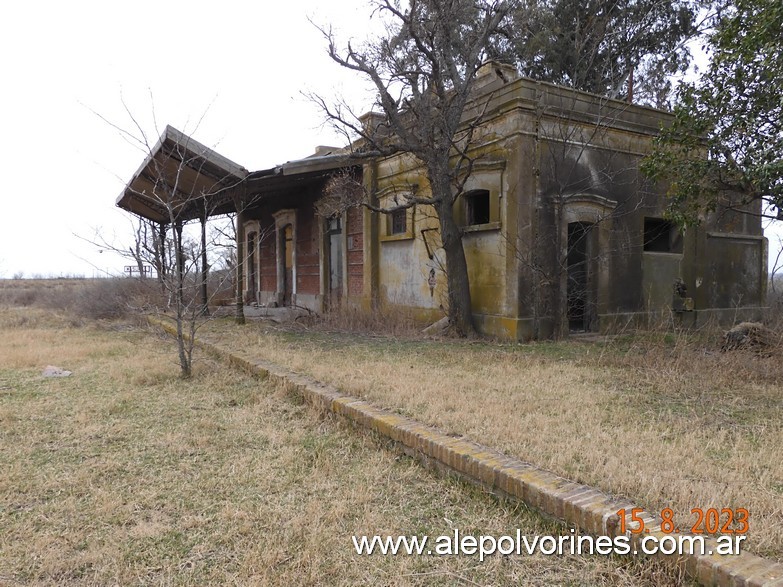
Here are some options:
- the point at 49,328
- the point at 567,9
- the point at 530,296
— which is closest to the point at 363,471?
the point at 530,296

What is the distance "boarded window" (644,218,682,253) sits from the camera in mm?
11531

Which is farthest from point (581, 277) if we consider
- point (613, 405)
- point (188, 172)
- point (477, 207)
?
point (188, 172)

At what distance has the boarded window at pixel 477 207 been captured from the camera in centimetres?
1061

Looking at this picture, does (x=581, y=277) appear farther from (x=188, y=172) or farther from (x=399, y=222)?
(x=188, y=172)

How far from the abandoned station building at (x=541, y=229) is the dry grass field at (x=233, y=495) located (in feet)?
11.0

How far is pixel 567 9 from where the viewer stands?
17.5 metres

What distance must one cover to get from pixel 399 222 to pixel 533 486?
10.4 meters

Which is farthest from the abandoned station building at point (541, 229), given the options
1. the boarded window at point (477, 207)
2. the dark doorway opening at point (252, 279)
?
the dark doorway opening at point (252, 279)

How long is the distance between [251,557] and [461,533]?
1.11m

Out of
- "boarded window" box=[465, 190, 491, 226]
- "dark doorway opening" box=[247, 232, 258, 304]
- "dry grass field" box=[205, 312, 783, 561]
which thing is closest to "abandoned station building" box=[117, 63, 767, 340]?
"boarded window" box=[465, 190, 491, 226]

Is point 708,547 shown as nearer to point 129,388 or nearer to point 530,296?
point 129,388

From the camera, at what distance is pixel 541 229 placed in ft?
30.7

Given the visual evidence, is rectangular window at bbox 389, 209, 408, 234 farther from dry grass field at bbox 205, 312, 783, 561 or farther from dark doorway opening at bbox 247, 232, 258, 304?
dark doorway opening at bbox 247, 232, 258, 304

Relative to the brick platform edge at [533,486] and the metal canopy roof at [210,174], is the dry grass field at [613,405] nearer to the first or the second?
the brick platform edge at [533,486]
